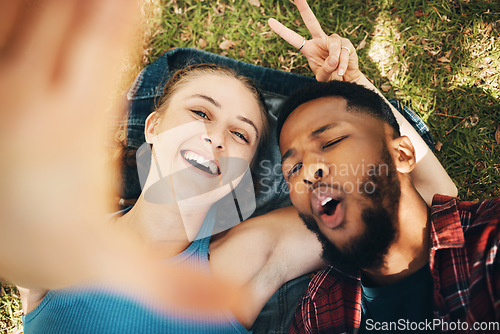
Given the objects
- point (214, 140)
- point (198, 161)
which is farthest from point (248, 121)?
point (198, 161)

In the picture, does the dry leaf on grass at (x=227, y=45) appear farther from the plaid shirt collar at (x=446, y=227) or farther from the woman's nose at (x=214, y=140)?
the plaid shirt collar at (x=446, y=227)

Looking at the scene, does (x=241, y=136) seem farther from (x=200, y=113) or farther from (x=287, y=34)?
(x=287, y=34)

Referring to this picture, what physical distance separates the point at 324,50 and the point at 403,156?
114cm

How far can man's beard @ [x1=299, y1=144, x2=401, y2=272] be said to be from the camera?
2.19m

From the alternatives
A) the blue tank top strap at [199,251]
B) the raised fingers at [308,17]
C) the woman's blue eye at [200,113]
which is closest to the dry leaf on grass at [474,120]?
the raised fingers at [308,17]

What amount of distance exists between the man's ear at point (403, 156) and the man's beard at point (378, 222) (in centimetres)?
6

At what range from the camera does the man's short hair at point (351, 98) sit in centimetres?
245

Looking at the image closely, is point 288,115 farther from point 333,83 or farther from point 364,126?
point 364,126

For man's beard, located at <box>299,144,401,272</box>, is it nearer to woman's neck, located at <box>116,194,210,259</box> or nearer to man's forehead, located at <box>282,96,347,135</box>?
man's forehead, located at <box>282,96,347,135</box>

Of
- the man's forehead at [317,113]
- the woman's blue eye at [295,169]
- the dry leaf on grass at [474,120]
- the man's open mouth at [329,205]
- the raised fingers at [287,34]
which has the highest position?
the raised fingers at [287,34]

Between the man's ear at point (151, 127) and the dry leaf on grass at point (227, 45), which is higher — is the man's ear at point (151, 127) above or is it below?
below

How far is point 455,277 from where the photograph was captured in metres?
2.19

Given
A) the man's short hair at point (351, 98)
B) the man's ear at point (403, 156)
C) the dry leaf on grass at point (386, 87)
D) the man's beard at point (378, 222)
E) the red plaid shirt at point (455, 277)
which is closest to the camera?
the red plaid shirt at point (455, 277)

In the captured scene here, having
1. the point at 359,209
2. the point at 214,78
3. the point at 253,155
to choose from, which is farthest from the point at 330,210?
the point at 214,78
